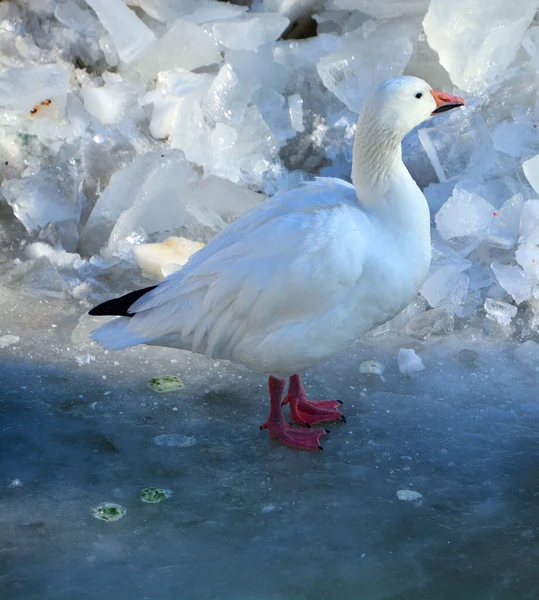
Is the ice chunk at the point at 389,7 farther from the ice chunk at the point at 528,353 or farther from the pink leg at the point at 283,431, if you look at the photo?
the pink leg at the point at 283,431

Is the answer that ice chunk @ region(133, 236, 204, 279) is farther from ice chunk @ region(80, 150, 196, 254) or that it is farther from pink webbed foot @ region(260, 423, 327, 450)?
pink webbed foot @ region(260, 423, 327, 450)

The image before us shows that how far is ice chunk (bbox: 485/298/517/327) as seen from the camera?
3811 millimetres

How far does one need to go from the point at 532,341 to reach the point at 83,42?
3.49 m

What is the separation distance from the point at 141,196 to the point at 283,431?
→ 6.28 ft

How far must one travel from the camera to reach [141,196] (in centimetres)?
453

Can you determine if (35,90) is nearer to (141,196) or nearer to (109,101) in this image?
(109,101)

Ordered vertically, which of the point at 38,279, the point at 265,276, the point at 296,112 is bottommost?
the point at 38,279

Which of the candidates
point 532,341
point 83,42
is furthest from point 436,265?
point 83,42

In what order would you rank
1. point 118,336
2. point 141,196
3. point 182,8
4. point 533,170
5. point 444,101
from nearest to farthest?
point 444,101 → point 118,336 → point 533,170 → point 141,196 → point 182,8

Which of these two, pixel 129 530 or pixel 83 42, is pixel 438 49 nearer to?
pixel 83 42

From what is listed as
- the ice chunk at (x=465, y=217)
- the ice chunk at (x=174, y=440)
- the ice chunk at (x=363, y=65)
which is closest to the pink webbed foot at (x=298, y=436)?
the ice chunk at (x=174, y=440)

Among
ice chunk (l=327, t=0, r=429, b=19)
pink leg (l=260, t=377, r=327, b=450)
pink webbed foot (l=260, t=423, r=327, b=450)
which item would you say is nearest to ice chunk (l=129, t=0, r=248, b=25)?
ice chunk (l=327, t=0, r=429, b=19)

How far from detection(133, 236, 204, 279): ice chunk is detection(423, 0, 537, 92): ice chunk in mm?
1764

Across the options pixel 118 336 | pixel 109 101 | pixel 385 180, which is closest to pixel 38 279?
pixel 118 336
